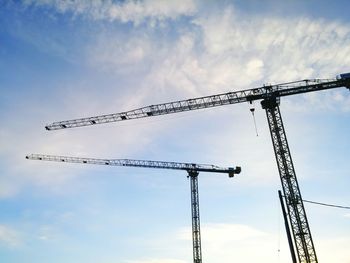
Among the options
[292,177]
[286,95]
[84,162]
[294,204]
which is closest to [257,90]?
[286,95]

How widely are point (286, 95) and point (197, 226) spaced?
33.9 meters

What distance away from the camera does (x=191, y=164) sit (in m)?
77.6

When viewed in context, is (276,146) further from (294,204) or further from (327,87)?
(327,87)

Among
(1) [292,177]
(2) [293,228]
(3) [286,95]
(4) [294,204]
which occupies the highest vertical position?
(3) [286,95]

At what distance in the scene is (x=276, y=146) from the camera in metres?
49.0

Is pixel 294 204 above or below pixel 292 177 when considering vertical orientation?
below

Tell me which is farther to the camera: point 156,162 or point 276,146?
point 156,162

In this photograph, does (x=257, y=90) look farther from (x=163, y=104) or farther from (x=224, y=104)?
(x=163, y=104)

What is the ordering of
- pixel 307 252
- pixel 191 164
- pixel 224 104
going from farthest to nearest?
1. pixel 191 164
2. pixel 224 104
3. pixel 307 252

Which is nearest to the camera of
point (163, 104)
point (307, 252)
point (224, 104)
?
point (307, 252)

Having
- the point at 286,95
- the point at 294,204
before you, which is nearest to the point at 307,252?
the point at 294,204

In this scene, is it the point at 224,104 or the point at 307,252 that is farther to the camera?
the point at 224,104

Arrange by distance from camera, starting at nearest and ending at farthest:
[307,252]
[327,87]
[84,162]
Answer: [307,252], [327,87], [84,162]

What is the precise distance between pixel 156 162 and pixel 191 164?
30.9ft
